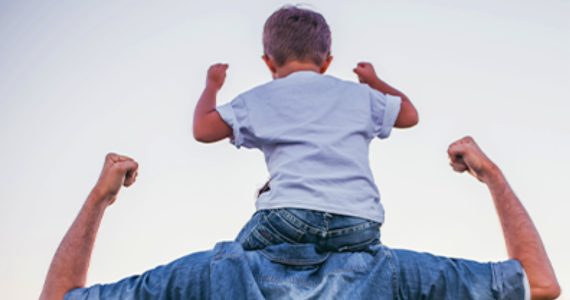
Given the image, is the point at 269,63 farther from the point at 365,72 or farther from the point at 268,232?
the point at 268,232

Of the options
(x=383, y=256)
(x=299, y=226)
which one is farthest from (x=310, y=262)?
(x=383, y=256)

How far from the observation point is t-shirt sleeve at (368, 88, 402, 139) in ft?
6.71

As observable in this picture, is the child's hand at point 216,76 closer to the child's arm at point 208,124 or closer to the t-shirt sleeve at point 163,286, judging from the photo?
the child's arm at point 208,124

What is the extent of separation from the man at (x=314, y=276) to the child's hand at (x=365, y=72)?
0.90 meters

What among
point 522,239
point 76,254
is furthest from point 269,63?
point 522,239

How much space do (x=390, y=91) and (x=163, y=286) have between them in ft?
4.26

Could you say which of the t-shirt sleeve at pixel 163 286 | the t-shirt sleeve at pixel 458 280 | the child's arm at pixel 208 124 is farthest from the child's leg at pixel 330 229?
the child's arm at pixel 208 124

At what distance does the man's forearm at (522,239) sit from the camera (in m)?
1.65

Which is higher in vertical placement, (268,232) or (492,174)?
(492,174)

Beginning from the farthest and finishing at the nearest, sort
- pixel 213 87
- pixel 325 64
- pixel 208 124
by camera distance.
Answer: pixel 325 64, pixel 213 87, pixel 208 124

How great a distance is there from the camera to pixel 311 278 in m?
1.68

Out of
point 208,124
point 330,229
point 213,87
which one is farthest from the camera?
point 213,87

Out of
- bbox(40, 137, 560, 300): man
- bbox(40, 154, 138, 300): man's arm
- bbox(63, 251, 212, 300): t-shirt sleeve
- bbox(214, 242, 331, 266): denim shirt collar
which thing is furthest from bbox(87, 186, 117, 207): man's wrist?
bbox(214, 242, 331, 266): denim shirt collar

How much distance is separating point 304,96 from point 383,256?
706mm
